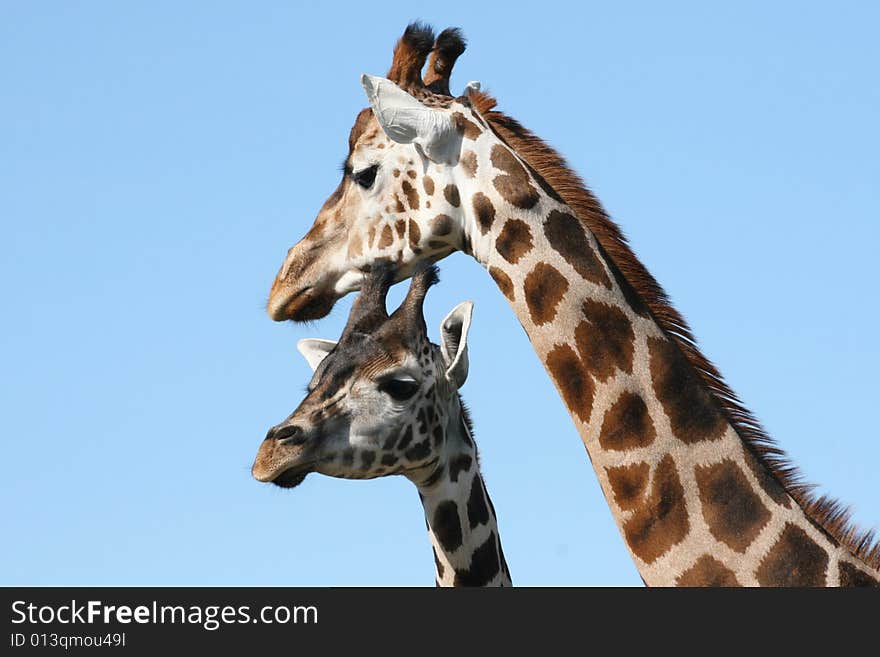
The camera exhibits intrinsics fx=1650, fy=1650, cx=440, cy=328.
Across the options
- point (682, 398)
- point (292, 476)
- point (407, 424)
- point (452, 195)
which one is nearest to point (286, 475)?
point (292, 476)

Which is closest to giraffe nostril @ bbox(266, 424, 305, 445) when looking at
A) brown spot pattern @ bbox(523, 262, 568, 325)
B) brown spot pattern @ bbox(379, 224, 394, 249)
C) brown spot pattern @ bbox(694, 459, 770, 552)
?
brown spot pattern @ bbox(379, 224, 394, 249)

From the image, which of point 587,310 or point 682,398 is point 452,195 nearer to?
point 587,310

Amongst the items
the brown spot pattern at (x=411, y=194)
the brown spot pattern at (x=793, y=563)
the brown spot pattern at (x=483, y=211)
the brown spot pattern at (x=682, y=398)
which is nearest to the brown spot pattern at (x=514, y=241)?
the brown spot pattern at (x=483, y=211)

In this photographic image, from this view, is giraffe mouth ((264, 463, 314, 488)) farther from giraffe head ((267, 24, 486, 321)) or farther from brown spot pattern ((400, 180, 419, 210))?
brown spot pattern ((400, 180, 419, 210))

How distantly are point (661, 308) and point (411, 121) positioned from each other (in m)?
1.91

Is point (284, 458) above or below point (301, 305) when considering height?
below

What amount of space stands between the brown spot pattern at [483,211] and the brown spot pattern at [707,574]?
7.51 feet

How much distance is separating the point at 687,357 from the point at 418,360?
197 centimetres

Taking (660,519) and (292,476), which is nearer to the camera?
(660,519)

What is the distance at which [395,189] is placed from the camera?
9812 millimetres

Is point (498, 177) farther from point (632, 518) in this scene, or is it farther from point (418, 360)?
point (632, 518)
